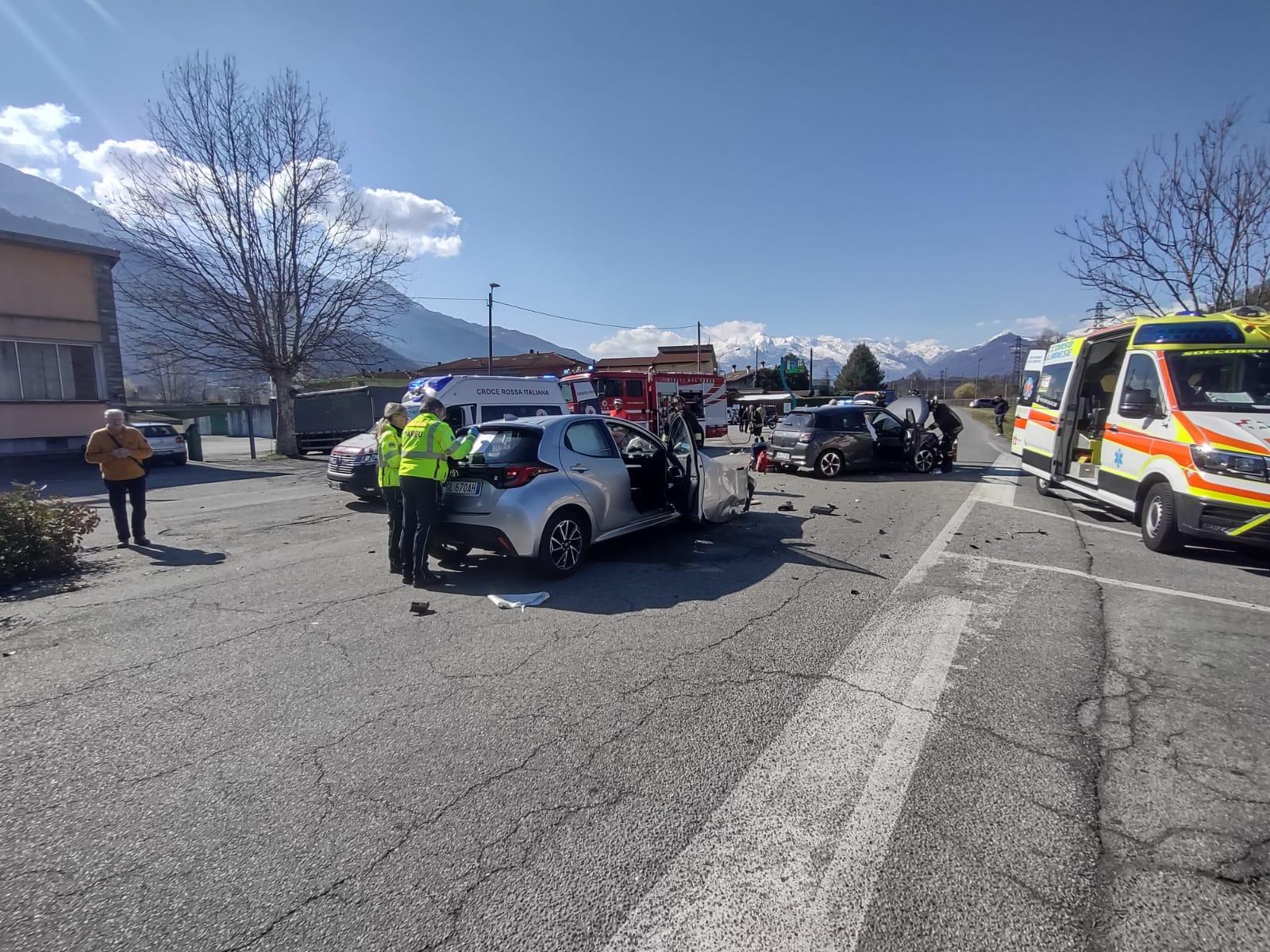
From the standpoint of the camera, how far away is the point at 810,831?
2.47 m

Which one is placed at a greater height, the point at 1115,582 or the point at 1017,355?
the point at 1017,355

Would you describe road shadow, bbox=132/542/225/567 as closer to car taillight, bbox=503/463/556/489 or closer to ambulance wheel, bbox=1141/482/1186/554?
car taillight, bbox=503/463/556/489

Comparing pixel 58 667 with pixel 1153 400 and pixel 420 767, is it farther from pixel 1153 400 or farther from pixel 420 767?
pixel 1153 400

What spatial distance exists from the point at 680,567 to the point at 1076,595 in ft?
11.8

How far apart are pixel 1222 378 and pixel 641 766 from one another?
841 centimetres

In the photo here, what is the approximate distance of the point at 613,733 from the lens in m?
3.19

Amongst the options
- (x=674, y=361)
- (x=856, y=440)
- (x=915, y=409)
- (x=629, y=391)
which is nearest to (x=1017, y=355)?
(x=674, y=361)

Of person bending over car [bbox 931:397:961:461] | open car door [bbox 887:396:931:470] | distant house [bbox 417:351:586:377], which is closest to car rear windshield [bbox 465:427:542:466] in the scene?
open car door [bbox 887:396:931:470]

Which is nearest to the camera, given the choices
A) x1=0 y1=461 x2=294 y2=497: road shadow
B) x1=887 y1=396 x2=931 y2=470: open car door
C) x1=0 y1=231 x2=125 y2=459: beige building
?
x1=887 y1=396 x2=931 y2=470: open car door

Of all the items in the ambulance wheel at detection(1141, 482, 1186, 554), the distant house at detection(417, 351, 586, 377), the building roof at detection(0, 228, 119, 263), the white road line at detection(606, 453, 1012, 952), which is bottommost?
the white road line at detection(606, 453, 1012, 952)

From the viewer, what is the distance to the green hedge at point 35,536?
20.0 ft

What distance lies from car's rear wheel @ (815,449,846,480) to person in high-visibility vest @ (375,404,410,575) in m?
9.66

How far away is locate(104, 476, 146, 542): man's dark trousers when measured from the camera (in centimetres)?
786

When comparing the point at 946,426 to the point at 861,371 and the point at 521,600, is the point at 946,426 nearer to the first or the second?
the point at 521,600
